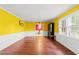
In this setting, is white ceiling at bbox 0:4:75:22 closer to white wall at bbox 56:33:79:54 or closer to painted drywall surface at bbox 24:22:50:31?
white wall at bbox 56:33:79:54

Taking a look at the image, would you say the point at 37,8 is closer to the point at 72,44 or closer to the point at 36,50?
the point at 36,50

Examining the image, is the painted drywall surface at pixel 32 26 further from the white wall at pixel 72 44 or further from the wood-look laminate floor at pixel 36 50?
the white wall at pixel 72 44

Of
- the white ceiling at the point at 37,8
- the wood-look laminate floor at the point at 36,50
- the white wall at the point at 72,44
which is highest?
the white ceiling at the point at 37,8

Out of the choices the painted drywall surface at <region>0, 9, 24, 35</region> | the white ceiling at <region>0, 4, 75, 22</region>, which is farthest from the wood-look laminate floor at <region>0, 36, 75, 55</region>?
the white ceiling at <region>0, 4, 75, 22</region>

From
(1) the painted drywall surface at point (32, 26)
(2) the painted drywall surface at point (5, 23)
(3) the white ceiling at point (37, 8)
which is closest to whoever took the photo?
(3) the white ceiling at point (37, 8)

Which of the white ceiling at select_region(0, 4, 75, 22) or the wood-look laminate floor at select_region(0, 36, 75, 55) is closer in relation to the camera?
the white ceiling at select_region(0, 4, 75, 22)

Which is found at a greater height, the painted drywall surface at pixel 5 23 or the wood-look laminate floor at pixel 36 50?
the painted drywall surface at pixel 5 23

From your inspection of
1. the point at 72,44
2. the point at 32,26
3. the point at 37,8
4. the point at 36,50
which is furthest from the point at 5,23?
the point at 32,26

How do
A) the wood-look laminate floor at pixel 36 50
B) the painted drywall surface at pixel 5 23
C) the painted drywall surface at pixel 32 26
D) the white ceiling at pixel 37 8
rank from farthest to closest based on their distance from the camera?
the painted drywall surface at pixel 32 26
the painted drywall surface at pixel 5 23
the wood-look laminate floor at pixel 36 50
the white ceiling at pixel 37 8

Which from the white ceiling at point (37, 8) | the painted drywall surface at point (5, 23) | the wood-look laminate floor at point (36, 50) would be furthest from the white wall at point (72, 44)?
the painted drywall surface at point (5, 23)

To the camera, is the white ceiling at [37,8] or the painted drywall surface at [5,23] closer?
the white ceiling at [37,8]
